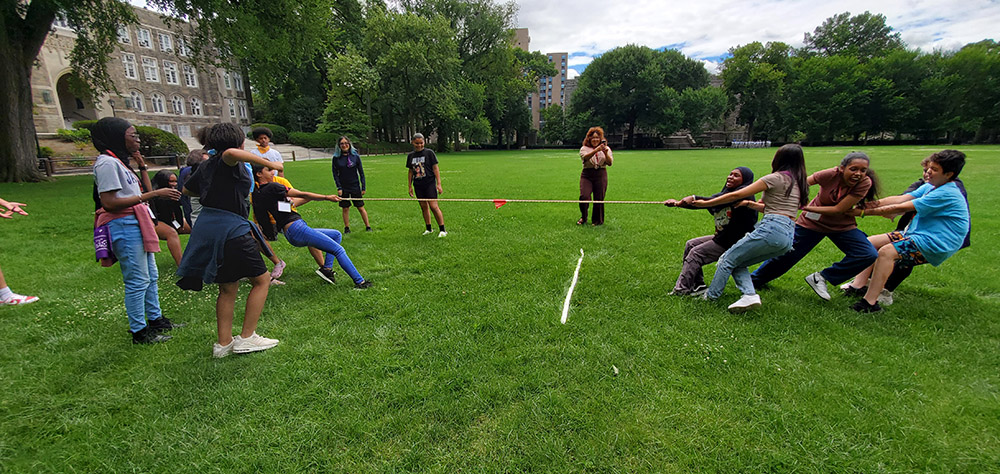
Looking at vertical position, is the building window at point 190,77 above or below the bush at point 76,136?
above

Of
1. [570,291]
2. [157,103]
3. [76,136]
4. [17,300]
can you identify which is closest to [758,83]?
[570,291]

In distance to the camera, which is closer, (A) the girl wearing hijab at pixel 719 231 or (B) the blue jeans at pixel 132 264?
(B) the blue jeans at pixel 132 264

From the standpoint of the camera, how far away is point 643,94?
2355 inches

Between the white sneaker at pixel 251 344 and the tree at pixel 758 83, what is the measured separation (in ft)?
256

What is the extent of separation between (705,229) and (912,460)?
5.98 meters

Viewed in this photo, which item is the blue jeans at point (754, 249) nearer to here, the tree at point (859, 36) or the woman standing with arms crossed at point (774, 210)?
the woman standing with arms crossed at point (774, 210)

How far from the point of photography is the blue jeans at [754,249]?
154 inches

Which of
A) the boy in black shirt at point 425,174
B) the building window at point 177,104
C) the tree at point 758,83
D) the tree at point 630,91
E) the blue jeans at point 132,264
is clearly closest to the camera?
the blue jeans at point 132,264

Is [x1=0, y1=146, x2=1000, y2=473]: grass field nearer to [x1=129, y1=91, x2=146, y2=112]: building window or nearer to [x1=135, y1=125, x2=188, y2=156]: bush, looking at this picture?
[x1=135, y1=125, x2=188, y2=156]: bush

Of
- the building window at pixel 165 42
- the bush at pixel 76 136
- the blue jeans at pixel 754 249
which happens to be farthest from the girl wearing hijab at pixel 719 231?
the building window at pixel 165 42

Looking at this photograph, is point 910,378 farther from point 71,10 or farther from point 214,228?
point 71,10

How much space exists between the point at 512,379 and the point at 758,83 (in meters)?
77.8

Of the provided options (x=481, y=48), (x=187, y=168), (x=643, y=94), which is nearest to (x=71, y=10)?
(x=187, y=168)

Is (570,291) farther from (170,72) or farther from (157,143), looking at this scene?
(170,72)
